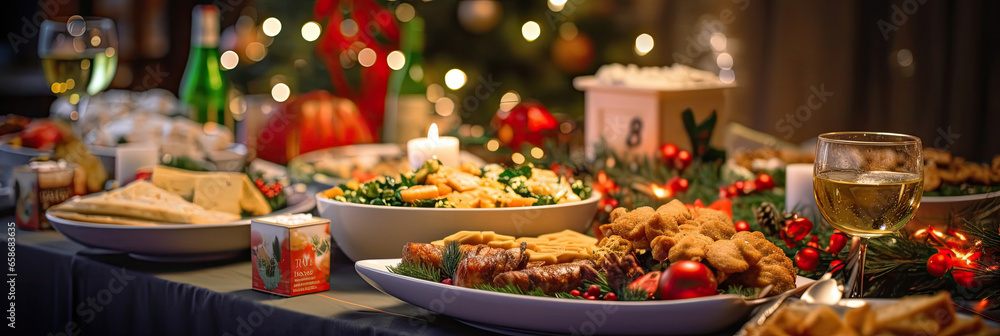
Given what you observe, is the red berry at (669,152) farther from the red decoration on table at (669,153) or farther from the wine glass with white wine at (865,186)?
the wine glass with white wine at (865,186)

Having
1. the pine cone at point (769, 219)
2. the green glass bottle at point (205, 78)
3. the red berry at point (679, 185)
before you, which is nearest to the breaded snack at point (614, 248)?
the pine cone at point (769, 219)

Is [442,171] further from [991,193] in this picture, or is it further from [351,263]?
[991,193]

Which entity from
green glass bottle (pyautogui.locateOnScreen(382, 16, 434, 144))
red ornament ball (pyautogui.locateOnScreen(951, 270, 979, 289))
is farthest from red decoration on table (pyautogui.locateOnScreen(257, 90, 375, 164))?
red ornament ball (pyautogui.locateOnScreen(951, 270, 979, 289))

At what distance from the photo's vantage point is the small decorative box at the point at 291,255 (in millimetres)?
1111

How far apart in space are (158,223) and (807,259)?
976mm

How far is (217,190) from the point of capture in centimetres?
143

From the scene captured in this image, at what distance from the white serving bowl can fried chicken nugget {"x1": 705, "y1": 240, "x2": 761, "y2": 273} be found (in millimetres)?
338

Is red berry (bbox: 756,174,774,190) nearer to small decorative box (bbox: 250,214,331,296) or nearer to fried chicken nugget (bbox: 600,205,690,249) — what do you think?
fried chicken nugget (bbox: 600,205,690,249)

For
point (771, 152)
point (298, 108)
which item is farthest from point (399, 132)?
point (771, 152)

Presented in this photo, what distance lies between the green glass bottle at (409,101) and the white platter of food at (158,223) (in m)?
A: 0.95

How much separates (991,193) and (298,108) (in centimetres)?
171

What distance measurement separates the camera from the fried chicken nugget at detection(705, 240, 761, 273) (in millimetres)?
915

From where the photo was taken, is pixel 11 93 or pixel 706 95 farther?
pixel 11 93

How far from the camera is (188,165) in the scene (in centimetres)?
167
